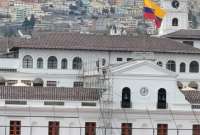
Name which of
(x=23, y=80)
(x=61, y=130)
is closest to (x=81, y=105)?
(x=61, y=130)

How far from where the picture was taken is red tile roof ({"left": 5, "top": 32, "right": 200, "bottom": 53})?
101m

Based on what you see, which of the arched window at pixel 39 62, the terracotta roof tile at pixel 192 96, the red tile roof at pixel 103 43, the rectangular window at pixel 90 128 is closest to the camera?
the rectangular window at pixel 90 128

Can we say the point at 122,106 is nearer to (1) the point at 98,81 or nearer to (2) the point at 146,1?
(1) the point at 98,81

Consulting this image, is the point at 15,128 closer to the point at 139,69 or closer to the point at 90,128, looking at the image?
the point at 90,128

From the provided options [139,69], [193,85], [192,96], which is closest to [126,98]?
[139,69]

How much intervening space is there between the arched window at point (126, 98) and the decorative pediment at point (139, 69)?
1.16m

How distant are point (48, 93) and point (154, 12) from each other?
125 feet

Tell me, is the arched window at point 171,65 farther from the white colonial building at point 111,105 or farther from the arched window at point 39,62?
the white colonial building at point 111,105

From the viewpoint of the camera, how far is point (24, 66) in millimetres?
99938

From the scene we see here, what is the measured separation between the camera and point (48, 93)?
8262cm

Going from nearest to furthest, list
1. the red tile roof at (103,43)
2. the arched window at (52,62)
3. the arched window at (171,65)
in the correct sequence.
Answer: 1. the arched window at (52,62)
2. the red tile roof at (103,43)
3. the arched window at (171,65)

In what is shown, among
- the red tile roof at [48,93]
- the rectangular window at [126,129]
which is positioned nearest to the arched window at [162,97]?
the rectangular window at [126,129]

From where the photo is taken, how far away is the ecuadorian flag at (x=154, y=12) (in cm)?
11725

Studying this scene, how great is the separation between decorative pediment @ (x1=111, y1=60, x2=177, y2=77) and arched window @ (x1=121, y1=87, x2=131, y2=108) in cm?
116
